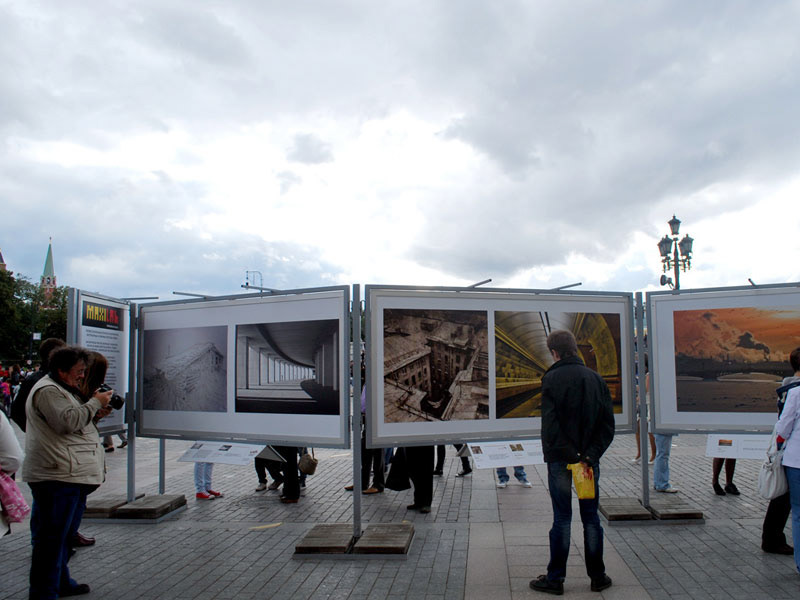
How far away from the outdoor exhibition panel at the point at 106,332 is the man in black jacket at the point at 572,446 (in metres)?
5.11

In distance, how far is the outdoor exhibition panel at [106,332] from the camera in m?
6.90

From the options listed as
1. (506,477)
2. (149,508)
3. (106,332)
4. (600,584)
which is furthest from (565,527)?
(106,332)

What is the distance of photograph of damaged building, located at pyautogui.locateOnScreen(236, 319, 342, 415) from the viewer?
6242 millimetres

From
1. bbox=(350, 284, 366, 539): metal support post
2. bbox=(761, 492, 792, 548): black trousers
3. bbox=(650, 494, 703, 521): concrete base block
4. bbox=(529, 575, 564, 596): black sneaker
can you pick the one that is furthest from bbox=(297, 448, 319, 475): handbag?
bbox=(761, 492, 792, 548): black trousers

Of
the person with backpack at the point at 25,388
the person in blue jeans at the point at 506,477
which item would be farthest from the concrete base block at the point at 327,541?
the person in blue jeans at the point at 506,477

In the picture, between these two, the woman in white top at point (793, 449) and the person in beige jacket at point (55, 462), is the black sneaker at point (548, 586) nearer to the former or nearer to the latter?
the woman in white top at point (793, 449)

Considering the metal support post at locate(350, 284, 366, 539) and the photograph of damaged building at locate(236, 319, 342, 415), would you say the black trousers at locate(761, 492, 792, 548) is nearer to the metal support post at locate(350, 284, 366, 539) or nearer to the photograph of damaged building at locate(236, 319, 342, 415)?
the metal support post at locate(350, 284, 366, 539)

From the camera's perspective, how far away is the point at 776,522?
216 inches

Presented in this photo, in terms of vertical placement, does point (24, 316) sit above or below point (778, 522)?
above

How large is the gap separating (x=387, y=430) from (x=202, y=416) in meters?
2.33

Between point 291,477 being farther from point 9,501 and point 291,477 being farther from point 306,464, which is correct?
point 9,501

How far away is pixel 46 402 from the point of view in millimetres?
4465

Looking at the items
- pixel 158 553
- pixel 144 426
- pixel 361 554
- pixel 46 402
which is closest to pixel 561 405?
pixel 361 554

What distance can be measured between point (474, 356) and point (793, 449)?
2904mm
